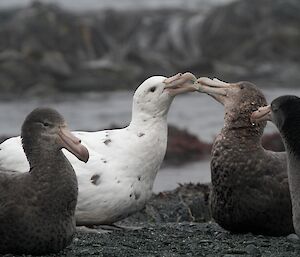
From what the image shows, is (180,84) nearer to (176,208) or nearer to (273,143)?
(176,208)

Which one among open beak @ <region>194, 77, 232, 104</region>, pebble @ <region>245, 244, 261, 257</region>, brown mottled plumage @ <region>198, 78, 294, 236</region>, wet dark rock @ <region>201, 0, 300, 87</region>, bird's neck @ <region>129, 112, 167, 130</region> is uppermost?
wet dark rock @ <region>201, 0, 300, 87</region>

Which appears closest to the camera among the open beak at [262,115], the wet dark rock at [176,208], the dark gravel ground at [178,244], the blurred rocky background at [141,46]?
the dark gravel ground at [178,244]

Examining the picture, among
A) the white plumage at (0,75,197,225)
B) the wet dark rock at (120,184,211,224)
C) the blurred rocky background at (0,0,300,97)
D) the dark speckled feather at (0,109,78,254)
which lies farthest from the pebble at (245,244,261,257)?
the blurred rocky background at (0,0,300,97)

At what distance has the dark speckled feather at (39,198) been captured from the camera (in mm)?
6965

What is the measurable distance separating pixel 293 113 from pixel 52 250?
7.03 feet

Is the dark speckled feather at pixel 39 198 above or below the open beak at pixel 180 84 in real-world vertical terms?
below

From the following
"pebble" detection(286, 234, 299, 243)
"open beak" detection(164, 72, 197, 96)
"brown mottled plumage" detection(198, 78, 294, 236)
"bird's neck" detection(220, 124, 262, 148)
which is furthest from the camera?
"open beak" detection(164, 72, 197, 96)

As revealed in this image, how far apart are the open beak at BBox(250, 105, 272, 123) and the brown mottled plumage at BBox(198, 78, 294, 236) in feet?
0.94

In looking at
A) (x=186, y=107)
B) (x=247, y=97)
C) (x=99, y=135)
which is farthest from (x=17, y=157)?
(x=186, y=107)

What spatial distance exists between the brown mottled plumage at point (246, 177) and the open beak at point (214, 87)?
0.03 meters

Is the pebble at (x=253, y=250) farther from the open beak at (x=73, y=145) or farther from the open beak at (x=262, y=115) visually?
the open beak at (x=73, y=145)

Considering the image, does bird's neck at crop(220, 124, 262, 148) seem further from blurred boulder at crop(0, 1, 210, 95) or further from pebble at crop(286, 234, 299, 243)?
blurred boulder at crop(0, 1, 210, 95)

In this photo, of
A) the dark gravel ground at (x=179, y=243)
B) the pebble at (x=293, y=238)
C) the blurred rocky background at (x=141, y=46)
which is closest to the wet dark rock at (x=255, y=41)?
the blurred rocky background at (x=141, y=46)

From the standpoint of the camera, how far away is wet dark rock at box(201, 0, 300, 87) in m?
32.9
